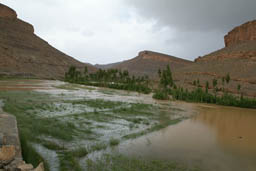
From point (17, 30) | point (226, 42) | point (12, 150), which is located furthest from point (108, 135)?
point (226, 42)

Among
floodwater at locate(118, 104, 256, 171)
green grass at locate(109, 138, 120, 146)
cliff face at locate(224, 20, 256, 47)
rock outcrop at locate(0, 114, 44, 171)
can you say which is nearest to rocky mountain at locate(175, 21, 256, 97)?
cliff face at locate(224, 20, 256, 47)

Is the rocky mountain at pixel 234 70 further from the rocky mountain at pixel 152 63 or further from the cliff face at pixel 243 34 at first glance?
the rocky mountain at pixel 152 63

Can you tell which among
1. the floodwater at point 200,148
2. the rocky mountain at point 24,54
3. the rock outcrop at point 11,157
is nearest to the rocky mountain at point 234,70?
the floodwater at point 200,148

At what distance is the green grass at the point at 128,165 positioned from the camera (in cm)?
559

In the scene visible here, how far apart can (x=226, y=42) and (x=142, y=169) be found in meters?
121

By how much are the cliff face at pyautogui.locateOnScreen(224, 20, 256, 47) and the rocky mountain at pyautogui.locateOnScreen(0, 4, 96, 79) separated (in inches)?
3020

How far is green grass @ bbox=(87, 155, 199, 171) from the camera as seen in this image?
5590mm

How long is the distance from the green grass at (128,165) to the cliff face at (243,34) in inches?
3586

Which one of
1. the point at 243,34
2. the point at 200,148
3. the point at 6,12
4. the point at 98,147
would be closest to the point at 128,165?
the point at 98,147

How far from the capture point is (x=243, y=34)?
93.8 meters

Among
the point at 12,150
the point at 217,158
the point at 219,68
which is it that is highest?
the point at 219,68

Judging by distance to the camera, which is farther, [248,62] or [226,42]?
[226,42]

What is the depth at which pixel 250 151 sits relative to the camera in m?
8.20

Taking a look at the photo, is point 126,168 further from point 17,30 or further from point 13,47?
point 17,30
